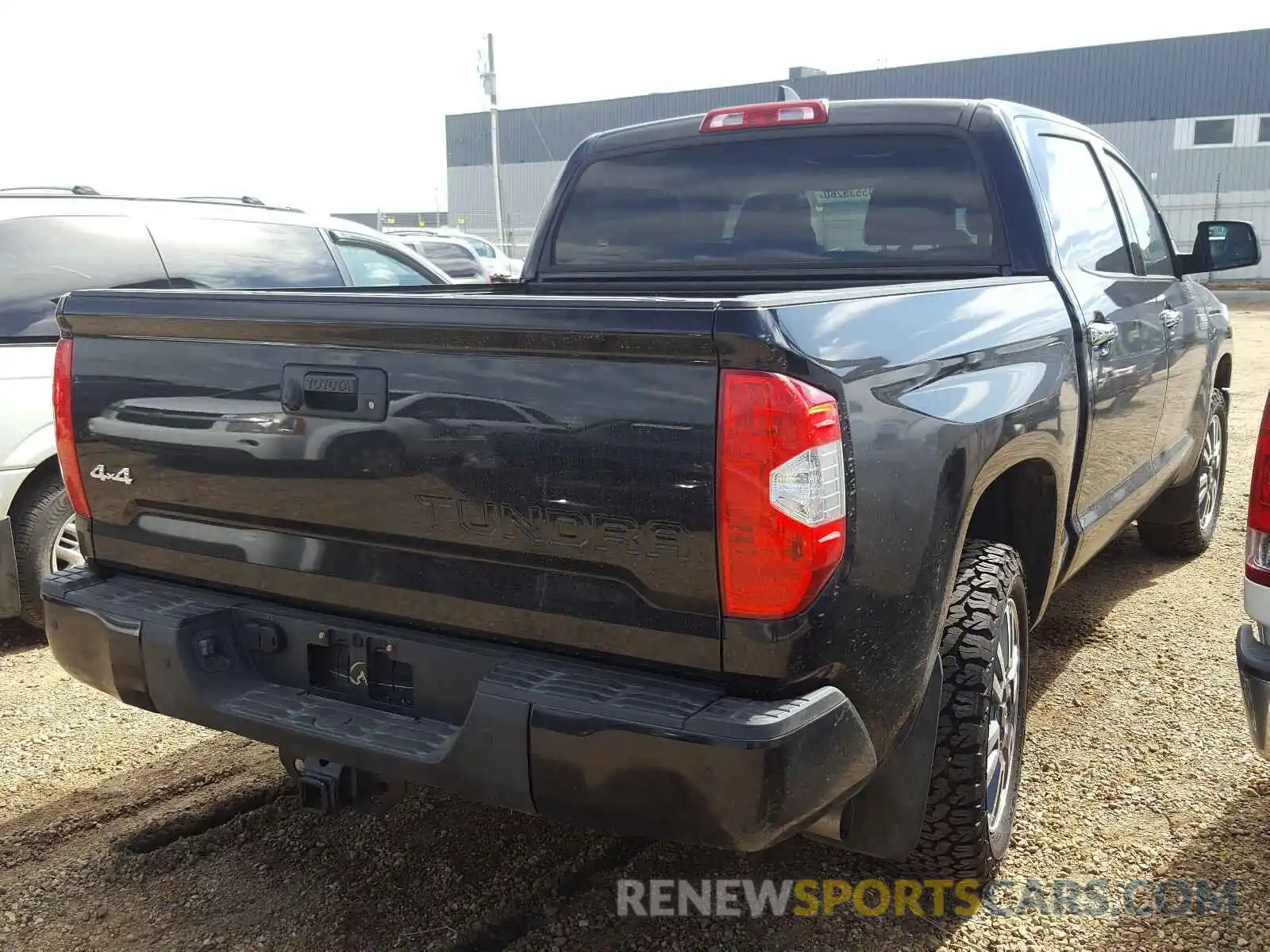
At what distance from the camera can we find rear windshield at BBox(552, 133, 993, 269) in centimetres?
357

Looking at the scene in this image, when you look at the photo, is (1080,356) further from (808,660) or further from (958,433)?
(808,660)

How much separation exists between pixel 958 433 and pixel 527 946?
1503 mm

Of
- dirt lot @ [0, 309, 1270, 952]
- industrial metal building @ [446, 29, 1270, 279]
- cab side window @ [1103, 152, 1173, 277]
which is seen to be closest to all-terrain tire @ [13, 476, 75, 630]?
dirt lot @ [0, 309, 1270, 952]

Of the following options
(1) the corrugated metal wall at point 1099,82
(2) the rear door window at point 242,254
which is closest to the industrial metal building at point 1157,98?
(1) the corrugated metal wall at point 1099,82

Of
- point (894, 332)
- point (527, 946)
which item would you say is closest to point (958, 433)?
point (894, 332)

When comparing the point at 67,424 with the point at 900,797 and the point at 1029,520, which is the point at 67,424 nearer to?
the point at 900,797

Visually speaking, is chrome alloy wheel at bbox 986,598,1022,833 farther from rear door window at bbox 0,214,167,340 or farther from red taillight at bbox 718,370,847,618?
rear door window at bbox 0,214,167,340

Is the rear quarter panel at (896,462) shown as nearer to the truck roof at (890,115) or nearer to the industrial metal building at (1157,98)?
the truck roof at (890,115)

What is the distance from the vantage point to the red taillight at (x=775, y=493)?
6.41 feet

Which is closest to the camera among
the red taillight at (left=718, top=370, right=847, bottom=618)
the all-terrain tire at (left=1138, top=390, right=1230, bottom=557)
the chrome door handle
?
the red taillight at (left=718, top=370, right=847, bottom=618)

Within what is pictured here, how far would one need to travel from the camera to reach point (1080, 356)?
326cm

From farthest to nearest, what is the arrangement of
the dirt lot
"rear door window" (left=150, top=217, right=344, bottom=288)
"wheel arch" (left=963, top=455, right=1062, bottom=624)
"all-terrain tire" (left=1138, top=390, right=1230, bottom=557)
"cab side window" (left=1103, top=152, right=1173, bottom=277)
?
"all-terrain tire" (left=1138, top=390, right=1230, bottom=557) → "rear door window" (left=150, top=217, right=344, bottom=288) → "cab side window" (left=1103, top=152, right=1173, bottom=277) → "wheel arch" (left=963, top=455, right=1062, bottom=624) → the dirt lot

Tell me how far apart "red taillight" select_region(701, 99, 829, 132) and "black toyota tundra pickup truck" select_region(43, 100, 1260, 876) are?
0.69m

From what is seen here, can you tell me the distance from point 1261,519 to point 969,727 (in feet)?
2.75
